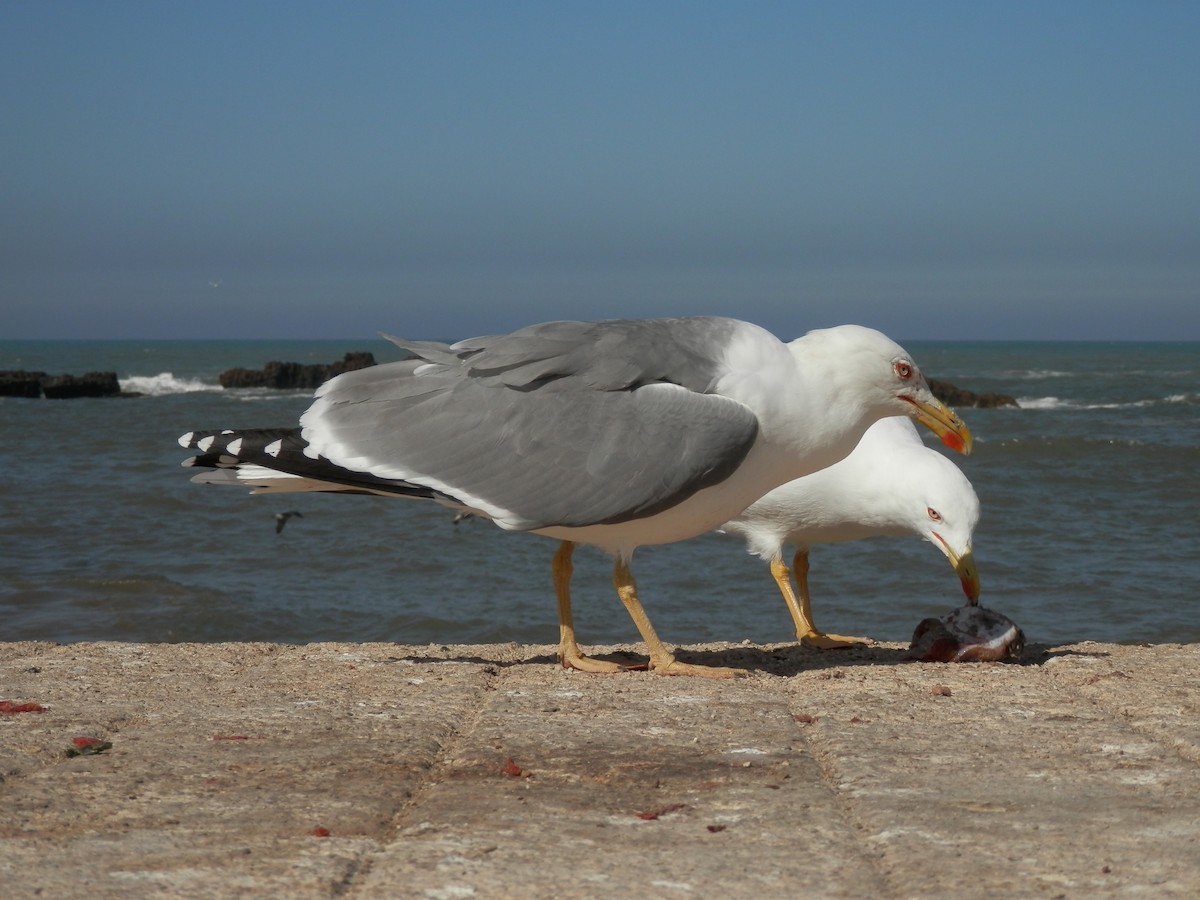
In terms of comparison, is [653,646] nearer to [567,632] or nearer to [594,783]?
[567,632]

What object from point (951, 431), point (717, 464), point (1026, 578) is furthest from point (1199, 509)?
point (717, 464)

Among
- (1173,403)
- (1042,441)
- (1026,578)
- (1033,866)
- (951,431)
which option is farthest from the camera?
(1173,403)

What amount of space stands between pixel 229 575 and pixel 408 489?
632cm

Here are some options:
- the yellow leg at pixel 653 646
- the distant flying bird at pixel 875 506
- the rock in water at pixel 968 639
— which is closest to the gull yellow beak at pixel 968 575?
the distant flying bird at pixel 875 506

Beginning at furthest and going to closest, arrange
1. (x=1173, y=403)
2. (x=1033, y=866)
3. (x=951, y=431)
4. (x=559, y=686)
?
(x=1173, y=403), (x=951, y=431), (x=559, y=686), (x=1033, y=866)

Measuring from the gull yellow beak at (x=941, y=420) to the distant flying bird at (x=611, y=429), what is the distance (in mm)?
18

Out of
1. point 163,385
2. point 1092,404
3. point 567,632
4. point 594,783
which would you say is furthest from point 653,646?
point 163,385

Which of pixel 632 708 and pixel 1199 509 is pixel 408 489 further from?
pixel 1199 509

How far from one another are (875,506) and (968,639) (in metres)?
0.73

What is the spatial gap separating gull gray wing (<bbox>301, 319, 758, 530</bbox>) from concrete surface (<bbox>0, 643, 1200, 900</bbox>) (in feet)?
2.03

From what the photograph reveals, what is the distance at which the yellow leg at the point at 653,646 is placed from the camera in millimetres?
4914

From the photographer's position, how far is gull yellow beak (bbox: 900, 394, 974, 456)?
5008 mm

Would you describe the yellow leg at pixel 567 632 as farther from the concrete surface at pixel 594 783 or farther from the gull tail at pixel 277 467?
the gull tail at pixel 277 467

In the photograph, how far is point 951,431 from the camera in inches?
204
